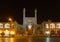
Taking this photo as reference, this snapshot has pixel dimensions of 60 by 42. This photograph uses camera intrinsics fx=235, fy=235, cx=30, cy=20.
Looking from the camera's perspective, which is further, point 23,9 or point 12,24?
point 23,9

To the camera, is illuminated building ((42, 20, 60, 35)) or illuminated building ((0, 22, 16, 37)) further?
illuminated building ((42, 20, 60, 35))

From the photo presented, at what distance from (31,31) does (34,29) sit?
62.1 inches

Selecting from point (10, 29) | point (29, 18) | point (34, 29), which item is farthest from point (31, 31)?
point (29, 18)

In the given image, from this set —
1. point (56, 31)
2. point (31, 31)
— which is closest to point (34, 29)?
point (31, 31)

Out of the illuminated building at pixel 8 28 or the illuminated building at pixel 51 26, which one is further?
the illuminated building at pixel 51 26

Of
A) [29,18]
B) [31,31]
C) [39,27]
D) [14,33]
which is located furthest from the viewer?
[29,18]

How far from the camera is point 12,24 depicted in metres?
57.7

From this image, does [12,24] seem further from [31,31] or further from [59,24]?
[59,24]

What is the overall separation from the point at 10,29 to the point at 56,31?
1147cm

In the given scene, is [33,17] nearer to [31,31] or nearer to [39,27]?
[39,27]

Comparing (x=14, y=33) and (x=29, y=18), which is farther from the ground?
(x=29, y=18)

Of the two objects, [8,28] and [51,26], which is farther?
[51,26]

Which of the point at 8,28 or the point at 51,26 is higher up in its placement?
the point at 51,26

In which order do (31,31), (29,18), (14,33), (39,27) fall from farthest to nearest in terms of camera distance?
1. (29,18)
2. (39,27)
3. (31,31)
4. (14,33)
